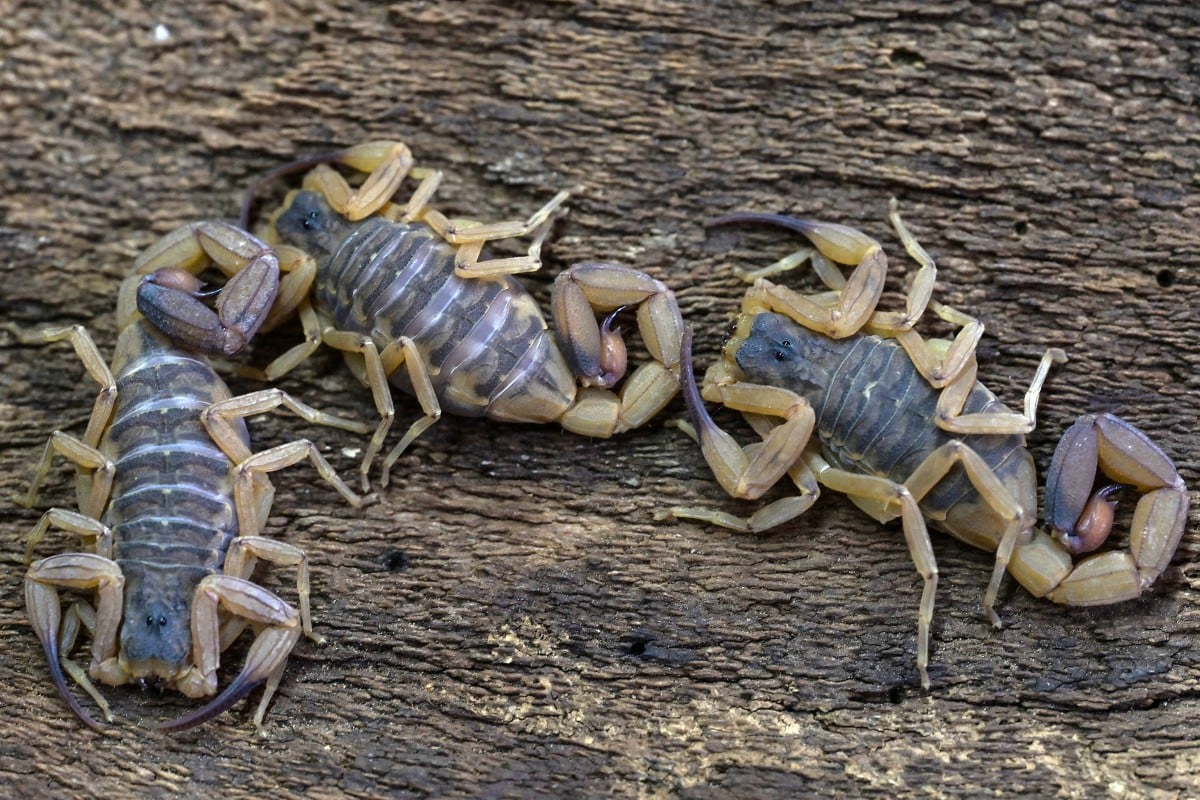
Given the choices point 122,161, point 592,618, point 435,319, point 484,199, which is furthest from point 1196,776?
point 122,161

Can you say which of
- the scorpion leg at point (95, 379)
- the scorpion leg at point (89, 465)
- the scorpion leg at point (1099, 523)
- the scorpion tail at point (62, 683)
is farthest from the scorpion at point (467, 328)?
the scorpion leg at point (1099, 523)

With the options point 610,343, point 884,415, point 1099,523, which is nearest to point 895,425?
point 884,415

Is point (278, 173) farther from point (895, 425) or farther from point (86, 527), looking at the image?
point (895, 425)

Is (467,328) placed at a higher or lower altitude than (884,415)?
higher

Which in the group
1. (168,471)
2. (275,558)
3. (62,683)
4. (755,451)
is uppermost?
(755,451)

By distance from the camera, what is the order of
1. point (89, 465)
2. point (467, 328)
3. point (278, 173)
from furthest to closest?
point (278, 173) < point (467, 328) < point (89, 465)

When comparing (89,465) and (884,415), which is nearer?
(884,415)
